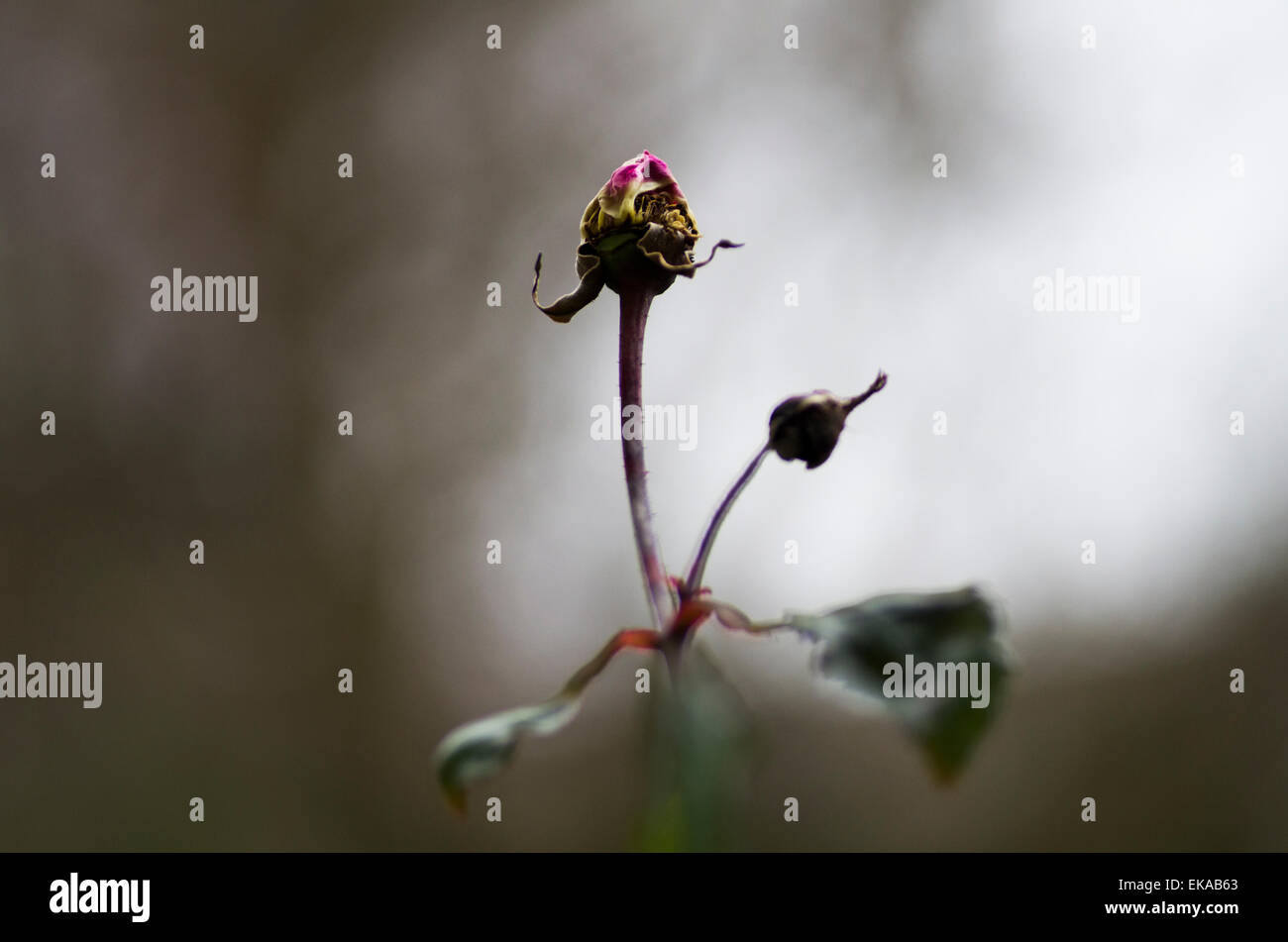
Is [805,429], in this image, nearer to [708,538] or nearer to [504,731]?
[708,538]

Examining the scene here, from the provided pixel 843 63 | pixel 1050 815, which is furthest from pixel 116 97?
pixel 1050 815

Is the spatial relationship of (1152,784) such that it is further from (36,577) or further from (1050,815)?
(36,577)

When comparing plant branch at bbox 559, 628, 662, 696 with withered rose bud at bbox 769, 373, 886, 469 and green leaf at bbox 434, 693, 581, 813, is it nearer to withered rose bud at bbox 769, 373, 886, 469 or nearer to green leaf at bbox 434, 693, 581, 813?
green leaf at bbox 434, 693, 581, 813

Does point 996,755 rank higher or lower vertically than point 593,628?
lower

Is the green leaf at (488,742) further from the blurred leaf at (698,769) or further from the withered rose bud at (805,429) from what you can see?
the withered rose bud at (805,429)

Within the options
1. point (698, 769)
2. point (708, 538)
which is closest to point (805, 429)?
point (708, 538)

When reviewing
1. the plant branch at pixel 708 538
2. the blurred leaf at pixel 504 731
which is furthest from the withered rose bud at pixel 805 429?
the blurred leaf at pixel 504 731

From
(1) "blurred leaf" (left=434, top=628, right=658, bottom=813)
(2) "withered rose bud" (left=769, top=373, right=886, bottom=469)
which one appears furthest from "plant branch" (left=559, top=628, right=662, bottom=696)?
(2) "withered rose bud" (left=769, top=373, right=886, bottom=469)
